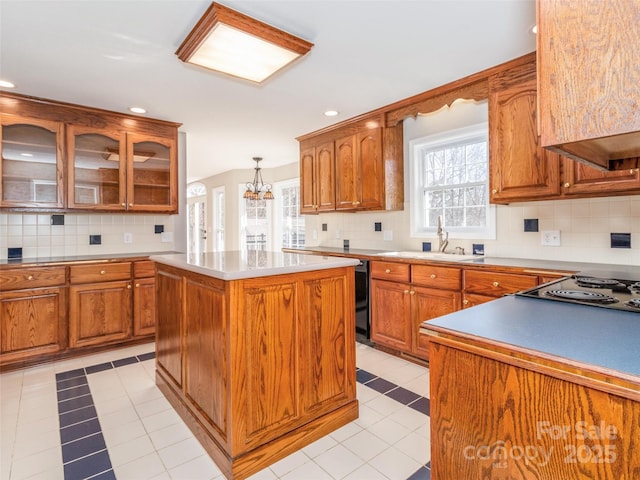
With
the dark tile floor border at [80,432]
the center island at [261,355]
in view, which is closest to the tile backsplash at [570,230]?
the center island at [261,355]

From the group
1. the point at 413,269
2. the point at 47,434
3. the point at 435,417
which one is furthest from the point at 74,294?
the point at 435,417

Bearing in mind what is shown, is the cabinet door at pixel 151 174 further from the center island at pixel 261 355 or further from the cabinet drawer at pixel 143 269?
the center island at pixel 261 355

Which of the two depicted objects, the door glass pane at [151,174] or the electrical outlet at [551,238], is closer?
the electrical outlet at [551,238]

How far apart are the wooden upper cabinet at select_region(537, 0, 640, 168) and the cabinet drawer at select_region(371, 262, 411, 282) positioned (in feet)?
7.15

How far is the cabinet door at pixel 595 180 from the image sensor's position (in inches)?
79.7

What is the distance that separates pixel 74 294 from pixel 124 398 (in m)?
1.24

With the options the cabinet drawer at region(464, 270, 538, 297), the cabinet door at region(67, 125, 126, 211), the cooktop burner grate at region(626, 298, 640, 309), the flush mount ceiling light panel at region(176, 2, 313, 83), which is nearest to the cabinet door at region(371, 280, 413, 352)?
the cabinet drawer at region(464, 270, 538, 297)

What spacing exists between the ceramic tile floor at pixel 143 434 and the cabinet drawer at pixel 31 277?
2.31ft

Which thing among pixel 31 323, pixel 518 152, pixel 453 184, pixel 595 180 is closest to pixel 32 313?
pixel 31 323

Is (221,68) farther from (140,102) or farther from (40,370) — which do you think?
(40,370)

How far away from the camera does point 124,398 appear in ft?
7.80

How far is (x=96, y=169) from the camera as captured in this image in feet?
11.3

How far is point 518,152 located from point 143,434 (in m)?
2.97

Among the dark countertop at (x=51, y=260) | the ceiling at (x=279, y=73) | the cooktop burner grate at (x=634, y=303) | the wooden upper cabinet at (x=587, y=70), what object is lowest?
the cooktop burner grate at (x=634, y=303)
